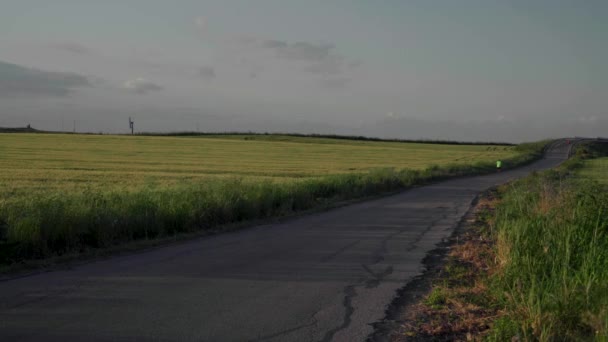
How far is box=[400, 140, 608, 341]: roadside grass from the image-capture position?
530cm

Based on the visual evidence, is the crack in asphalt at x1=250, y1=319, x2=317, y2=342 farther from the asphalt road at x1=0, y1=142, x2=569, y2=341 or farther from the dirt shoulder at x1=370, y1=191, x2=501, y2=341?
the dirt shoulder at x1=370, y1=191, x2=501, y2=341

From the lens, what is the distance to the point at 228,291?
7340 mm

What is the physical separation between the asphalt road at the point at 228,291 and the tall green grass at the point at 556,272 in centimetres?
142

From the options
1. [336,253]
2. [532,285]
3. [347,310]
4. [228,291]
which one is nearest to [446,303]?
[347,310]

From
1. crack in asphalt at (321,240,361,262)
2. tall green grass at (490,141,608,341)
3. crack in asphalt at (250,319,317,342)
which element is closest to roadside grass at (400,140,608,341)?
tall green grass at (490,141,608,341)

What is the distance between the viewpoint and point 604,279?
6062 mm

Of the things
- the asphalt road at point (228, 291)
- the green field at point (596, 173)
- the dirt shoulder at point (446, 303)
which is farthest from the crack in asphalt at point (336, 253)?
the green field at point (596, 173)

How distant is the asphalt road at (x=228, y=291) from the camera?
582 cm

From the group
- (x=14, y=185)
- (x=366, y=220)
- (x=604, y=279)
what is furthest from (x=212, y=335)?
(x=14, y=185)

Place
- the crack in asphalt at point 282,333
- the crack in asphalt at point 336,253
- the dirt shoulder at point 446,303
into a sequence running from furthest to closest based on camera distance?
the crack in asphalt at point 336,253, the dirt shoulder at point 446,303, the crack in asphalt at point 282,333

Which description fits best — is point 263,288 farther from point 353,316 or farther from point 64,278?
point 64,278

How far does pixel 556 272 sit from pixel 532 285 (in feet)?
4.58

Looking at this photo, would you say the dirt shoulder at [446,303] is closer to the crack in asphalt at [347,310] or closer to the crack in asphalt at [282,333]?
the crack in asphalt at [347,310]

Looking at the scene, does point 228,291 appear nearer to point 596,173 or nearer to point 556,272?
point 556,272
